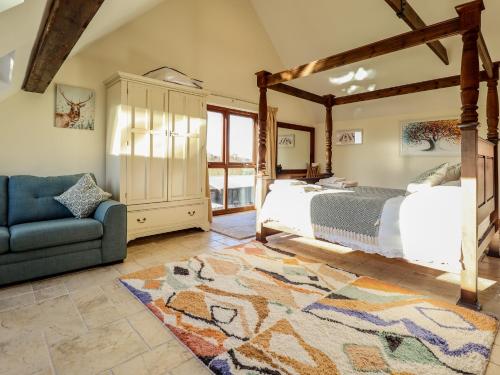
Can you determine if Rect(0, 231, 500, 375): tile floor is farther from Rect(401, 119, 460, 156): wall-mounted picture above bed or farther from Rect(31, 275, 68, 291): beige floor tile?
Rect(401, 119, 460, 156): wall-mounted picture above bed

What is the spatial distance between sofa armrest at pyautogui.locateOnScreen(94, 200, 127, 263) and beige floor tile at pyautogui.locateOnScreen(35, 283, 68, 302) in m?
0.45

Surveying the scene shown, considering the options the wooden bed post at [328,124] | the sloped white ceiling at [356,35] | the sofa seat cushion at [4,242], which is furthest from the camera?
the wooden bed post at [328,124]

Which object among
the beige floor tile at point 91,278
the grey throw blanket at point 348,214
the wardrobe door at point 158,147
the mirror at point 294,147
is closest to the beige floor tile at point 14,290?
the beige floor tile at point 91,278

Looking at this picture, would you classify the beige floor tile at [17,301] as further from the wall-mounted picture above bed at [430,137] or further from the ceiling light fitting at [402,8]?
the wall-mounted picture above bed at [430,137]

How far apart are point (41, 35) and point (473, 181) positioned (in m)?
2.95

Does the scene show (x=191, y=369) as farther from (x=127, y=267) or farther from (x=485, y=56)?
(x=485, y=56)

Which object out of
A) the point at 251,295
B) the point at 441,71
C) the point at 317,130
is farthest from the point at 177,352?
the point at 317,130

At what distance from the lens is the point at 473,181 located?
1958 millimetres

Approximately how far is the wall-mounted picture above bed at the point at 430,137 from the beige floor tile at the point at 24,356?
5.61 meters

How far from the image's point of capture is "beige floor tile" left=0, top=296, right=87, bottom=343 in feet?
5.44

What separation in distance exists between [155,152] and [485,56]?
11.2 feet

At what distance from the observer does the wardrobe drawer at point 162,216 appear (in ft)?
11.0

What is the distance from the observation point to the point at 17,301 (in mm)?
2027

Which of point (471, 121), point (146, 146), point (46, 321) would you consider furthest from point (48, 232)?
point (471, 121)
